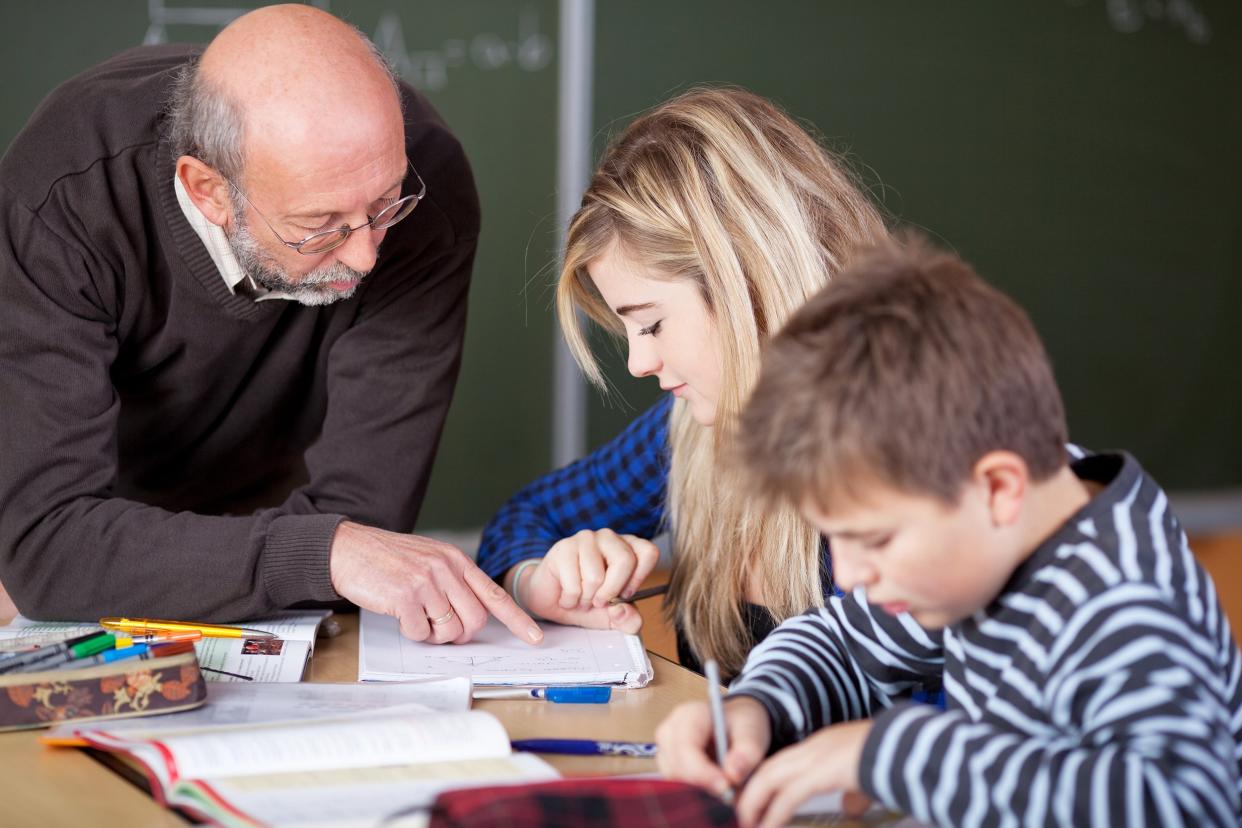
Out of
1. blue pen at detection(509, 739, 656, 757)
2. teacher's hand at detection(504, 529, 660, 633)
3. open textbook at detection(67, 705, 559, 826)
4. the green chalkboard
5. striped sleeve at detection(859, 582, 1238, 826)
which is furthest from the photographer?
the green chalkboard

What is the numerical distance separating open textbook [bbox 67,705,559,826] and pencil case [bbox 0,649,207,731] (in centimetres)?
4

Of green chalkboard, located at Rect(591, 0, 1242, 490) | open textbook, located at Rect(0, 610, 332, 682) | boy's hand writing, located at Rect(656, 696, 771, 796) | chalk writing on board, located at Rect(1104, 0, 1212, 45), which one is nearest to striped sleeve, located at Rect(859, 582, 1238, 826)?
boy's hand writing, located at Rect(656, 696, 771, 796)

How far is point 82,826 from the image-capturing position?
97 cm

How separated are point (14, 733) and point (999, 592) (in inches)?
33.2

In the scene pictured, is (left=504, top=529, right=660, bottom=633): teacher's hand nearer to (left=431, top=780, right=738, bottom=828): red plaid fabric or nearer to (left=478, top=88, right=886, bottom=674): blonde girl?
(left=478, top=88, right=886, bottom=674): blonde girl

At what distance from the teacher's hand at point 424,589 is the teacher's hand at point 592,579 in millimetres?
82

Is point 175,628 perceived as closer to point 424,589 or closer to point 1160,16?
point 424,589

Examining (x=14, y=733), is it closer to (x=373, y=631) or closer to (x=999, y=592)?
(x=373, y=631)

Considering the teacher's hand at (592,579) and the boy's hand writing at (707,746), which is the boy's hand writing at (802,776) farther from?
the teacher's hand at (592,579)

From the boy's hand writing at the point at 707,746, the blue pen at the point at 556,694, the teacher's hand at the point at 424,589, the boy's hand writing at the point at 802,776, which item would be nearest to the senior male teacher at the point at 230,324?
the teacher's hand at the point at 424,589

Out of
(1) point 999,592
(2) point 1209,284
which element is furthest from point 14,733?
(2) point 1209,284

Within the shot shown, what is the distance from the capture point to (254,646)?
1.37 m

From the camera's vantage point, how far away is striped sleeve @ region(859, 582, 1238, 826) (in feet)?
2.68

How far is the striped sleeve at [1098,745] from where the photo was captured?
815mm
